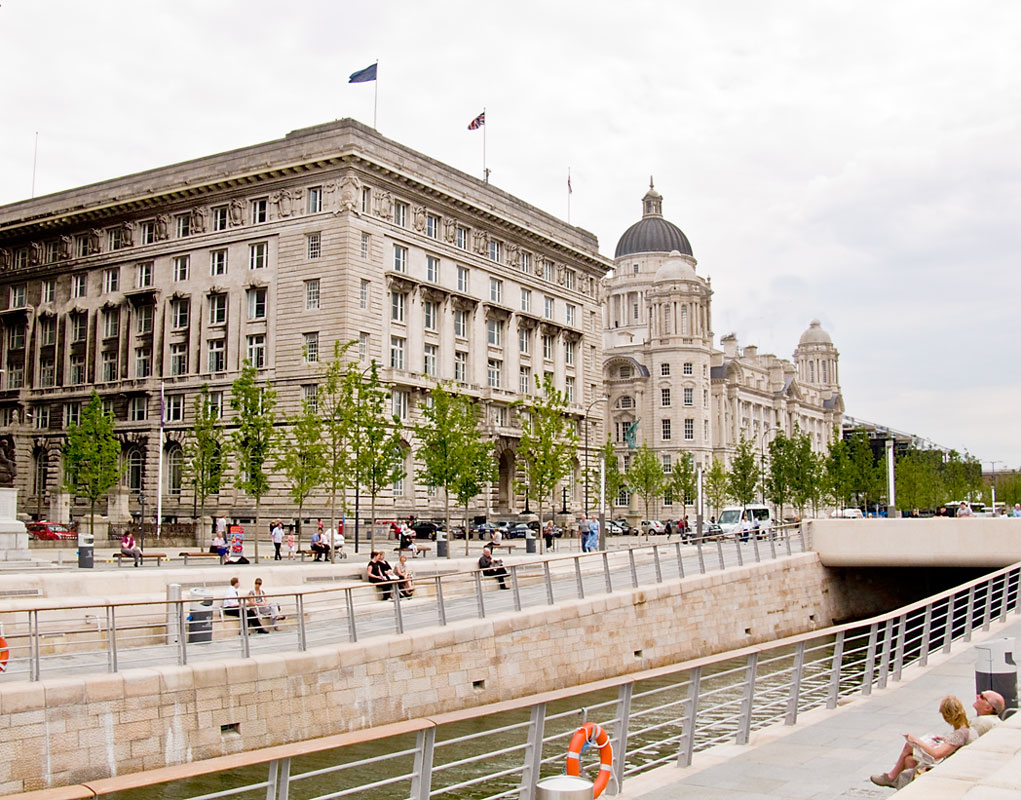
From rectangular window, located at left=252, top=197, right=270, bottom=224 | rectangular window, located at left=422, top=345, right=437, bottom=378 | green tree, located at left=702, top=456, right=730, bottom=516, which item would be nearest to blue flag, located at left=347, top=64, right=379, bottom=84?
rectangular window, located at left=252, top=197, right=270, bottom=224

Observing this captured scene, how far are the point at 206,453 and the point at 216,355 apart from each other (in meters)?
9.26

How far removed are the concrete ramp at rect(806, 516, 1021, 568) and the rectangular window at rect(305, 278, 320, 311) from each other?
107 ft

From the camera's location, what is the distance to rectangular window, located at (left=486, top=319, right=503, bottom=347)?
237 ft

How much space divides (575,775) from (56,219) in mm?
71438

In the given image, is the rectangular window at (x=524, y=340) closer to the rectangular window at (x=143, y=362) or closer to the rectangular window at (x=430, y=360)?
the rectangular window at (x=430, y=360)

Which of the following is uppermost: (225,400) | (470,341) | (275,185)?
(275,185)

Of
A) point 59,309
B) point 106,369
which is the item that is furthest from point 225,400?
point 59,309

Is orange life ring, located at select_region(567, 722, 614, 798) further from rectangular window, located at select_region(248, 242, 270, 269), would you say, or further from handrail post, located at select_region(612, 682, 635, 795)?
rectangular window, located at select_region(248, 242, 270, 269)

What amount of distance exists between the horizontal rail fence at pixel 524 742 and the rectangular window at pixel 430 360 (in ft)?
132

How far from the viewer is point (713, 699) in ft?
75.2

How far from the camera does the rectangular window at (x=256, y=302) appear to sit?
207ft

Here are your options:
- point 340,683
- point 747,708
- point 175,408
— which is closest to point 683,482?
point 175,408

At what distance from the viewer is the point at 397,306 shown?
64.1 meters

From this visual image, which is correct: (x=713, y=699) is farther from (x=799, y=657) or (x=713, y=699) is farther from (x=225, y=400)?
(x=225, y=400)
